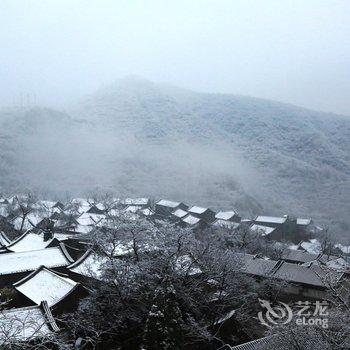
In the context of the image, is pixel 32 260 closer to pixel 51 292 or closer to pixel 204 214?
pixel 51 292

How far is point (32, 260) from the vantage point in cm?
2472

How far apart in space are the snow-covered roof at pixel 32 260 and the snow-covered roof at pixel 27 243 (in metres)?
3.88

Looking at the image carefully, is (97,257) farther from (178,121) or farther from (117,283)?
(178,121)

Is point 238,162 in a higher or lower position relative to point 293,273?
lower

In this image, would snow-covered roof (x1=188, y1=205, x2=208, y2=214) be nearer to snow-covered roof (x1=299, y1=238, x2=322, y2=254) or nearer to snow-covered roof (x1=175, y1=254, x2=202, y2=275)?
snow-covered roof (x1=299, y1=238, x2=322, y2=254)

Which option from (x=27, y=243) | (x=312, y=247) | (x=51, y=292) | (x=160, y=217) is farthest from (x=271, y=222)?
(x=51, y=292)

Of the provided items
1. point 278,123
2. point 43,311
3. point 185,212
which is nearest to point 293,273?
point 43,311

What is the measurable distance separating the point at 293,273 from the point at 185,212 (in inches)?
1355

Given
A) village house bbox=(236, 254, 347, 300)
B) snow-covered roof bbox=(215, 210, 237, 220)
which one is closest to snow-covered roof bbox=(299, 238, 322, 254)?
snow-covered roof bbox=(215, 210, 237, 220)

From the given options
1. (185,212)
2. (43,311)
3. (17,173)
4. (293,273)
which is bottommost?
(17,173)

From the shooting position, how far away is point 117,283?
640 inches

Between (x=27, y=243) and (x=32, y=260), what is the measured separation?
6.50 m

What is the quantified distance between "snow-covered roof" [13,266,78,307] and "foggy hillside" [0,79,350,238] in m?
54.8

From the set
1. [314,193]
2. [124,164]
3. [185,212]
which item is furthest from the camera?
[124,164]
